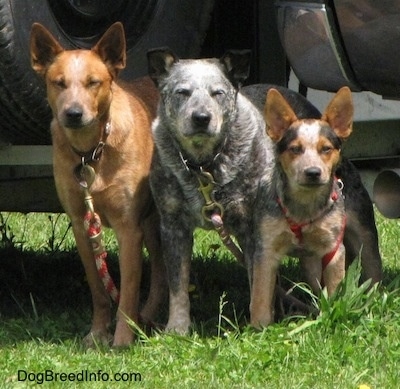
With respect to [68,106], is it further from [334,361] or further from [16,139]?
[334,361]

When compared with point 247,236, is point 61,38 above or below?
above

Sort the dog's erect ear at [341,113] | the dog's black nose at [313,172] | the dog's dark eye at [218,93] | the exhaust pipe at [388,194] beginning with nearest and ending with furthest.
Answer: the dog's black nose at [313,172]
the dog's erect ear at [341,113]
the dog's dark eye at [218,93]
the exhaust pipe at [388,194]

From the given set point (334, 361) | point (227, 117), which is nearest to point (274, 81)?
point (227, 117)

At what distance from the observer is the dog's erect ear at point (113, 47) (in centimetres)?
553

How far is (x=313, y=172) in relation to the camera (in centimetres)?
523

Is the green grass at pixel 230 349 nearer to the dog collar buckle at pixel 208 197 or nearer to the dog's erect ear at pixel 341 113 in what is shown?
the dog collar buckle at pixel 208 197

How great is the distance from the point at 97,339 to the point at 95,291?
292mm

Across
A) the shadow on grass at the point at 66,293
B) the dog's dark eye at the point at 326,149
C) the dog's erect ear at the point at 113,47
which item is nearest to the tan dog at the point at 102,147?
the dog's erect ear at the point at 113,47

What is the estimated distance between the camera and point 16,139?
5773 millimetres

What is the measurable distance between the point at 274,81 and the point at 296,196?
1277 millimetres

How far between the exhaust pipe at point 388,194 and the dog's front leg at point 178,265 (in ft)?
3.04

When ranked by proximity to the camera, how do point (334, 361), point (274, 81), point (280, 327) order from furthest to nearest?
point (274, 81) < point (280, 327) < point (334, 361)

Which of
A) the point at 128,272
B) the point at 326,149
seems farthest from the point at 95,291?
the point at 326,149

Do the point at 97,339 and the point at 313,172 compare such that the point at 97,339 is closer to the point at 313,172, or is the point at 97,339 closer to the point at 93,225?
the point at 93,225
